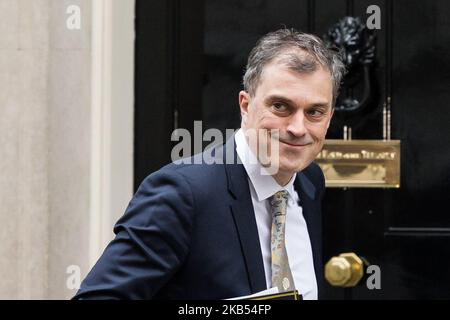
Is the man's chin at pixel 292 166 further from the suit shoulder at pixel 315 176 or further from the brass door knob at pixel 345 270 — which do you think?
the brass door knob at pixel 345 270

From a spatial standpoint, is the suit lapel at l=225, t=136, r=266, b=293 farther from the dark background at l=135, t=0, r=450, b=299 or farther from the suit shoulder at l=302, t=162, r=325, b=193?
the dark background at l=135, t=0, r=450, b=299

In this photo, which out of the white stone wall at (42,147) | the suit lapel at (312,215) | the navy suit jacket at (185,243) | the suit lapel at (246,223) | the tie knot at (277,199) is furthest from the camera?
the white stone wall at (42,147)

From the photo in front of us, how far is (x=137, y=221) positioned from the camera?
1.47 m

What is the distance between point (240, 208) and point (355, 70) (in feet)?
4.91

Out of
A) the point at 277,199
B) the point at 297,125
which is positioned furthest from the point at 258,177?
the point at 297,125

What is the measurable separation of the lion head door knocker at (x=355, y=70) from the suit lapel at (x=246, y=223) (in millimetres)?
1395

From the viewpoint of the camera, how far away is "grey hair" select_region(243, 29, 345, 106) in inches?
60.1

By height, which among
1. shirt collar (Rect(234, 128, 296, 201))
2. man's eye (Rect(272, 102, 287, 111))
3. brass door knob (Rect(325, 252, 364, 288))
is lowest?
brass door knob (Rect(325, 252, 364, 288))

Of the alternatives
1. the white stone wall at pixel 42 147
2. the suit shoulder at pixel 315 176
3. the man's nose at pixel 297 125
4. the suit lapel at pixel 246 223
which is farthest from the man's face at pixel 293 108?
the white stone wall at pixel 42 147

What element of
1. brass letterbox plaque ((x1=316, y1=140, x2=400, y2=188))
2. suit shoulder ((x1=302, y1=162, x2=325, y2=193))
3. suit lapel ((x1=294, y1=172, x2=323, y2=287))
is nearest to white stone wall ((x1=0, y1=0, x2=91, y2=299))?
brass letterbox plaque ((x1=316, y1=140, x2=400, y2=188))

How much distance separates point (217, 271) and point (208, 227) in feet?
0.28

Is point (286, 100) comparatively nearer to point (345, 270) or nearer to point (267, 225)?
point (267, 225)

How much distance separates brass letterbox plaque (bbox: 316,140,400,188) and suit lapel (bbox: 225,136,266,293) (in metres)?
1.36

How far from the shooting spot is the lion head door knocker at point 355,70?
294 cm
